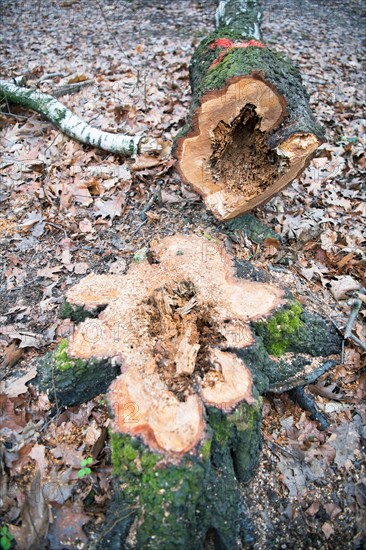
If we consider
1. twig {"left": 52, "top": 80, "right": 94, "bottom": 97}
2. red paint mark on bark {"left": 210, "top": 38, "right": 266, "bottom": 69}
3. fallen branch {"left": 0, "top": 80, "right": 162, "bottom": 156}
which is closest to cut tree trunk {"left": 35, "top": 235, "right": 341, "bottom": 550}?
red paint mark on bark {"left": 210, "top": 38, "right": 266, "bottom": 69}

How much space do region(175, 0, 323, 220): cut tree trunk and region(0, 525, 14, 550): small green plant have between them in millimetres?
2643

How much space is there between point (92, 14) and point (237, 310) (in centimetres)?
918

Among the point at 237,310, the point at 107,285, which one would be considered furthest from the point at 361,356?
the point at 107,285

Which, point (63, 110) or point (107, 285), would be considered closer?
point (107, 285)

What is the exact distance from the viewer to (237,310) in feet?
8.02

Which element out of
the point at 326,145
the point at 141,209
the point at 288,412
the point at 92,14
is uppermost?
the point at 92,14

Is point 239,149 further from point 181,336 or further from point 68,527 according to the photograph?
point 68,527

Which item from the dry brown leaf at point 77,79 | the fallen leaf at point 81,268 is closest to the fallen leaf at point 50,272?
the fallen leaf at point 81,268

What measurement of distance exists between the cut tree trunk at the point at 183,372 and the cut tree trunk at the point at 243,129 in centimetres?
64

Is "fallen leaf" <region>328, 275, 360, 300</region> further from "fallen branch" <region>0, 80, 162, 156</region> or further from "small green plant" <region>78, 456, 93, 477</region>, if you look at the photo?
"fallen branch" <region>0, 80, 162, 156</region>

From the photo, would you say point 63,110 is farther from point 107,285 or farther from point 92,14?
point 92,14

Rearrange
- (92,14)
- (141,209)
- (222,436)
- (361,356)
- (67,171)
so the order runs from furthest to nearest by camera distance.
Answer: (92,14) → (67,171) → (141,209) → (361,356) → (222,436)

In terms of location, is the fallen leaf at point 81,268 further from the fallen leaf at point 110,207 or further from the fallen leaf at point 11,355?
the fallen leaf at point 11,355

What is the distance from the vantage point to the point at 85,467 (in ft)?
7.25
